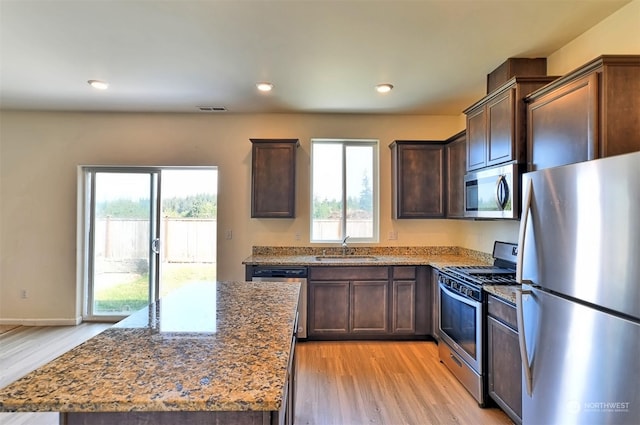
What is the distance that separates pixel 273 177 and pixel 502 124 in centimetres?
241

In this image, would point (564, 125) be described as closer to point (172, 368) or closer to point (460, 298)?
point (460, 298)

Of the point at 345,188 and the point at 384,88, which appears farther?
the point at 345,188

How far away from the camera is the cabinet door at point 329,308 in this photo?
11.4 ft

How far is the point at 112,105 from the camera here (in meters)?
3.73

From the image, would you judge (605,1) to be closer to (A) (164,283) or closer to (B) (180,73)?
(B) (180,73)

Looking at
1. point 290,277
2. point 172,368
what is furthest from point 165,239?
point 172,368

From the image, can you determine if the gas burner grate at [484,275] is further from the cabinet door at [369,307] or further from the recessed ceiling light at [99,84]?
the recessed ceiling light at [99,84]

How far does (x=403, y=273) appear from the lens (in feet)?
11.5

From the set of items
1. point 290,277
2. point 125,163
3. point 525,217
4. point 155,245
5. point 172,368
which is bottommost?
point 290,277

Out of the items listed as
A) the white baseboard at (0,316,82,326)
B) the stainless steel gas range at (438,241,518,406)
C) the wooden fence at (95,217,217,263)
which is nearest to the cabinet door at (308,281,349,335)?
the stainless steel gas range at (438,241,518,406)

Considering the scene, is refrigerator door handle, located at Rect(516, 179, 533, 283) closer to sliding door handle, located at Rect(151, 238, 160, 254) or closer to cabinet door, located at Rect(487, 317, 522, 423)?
cabinet door, located at Rect(487, 317, 522, 423)

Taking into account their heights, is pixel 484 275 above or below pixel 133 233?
below

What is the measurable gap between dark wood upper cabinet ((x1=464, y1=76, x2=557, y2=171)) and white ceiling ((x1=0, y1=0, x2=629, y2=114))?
343 mm

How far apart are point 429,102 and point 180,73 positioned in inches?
105
